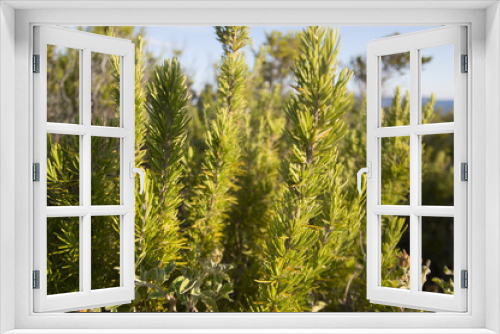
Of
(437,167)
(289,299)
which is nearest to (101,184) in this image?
(289,299)

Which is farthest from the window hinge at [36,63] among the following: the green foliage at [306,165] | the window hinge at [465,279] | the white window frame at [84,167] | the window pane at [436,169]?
the window pane at [436,169]

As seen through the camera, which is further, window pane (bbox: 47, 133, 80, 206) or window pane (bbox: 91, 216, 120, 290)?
window pane (bbox: 91, 216, 120, 290)

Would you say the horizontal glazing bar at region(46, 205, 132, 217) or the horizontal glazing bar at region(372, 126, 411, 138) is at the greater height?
the horizontal glazing bar at region(372, 126, 411, 138)

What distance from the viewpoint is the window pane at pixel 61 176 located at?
2.13 m

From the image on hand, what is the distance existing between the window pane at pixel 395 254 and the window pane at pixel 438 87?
2.02ft

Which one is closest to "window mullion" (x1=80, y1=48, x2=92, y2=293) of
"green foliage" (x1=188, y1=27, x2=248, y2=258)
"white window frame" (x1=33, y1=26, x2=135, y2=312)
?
"white window frame" (x1=33, y1=26, x2=135, y2=312)

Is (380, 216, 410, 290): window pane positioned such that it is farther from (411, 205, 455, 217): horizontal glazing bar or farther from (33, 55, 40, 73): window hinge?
(33, 55, 40, 73): window hinge

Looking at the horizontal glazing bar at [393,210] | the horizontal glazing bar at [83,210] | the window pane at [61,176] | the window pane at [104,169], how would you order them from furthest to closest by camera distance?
1. the window pane at [104,169]
2. the window pane at [61,176]
3. the horizontal glazing bar at [393,210]
4. the horizontal glazing bar at [83,210]

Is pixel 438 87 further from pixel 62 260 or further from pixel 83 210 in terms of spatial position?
pixel 62 260

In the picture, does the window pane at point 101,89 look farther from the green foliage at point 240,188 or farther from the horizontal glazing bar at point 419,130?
the horizontal glazing bar at point 419,130

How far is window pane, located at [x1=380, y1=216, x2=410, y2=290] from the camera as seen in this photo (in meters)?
2.32

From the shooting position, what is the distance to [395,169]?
2.49m

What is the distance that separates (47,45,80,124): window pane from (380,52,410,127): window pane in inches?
78.9
